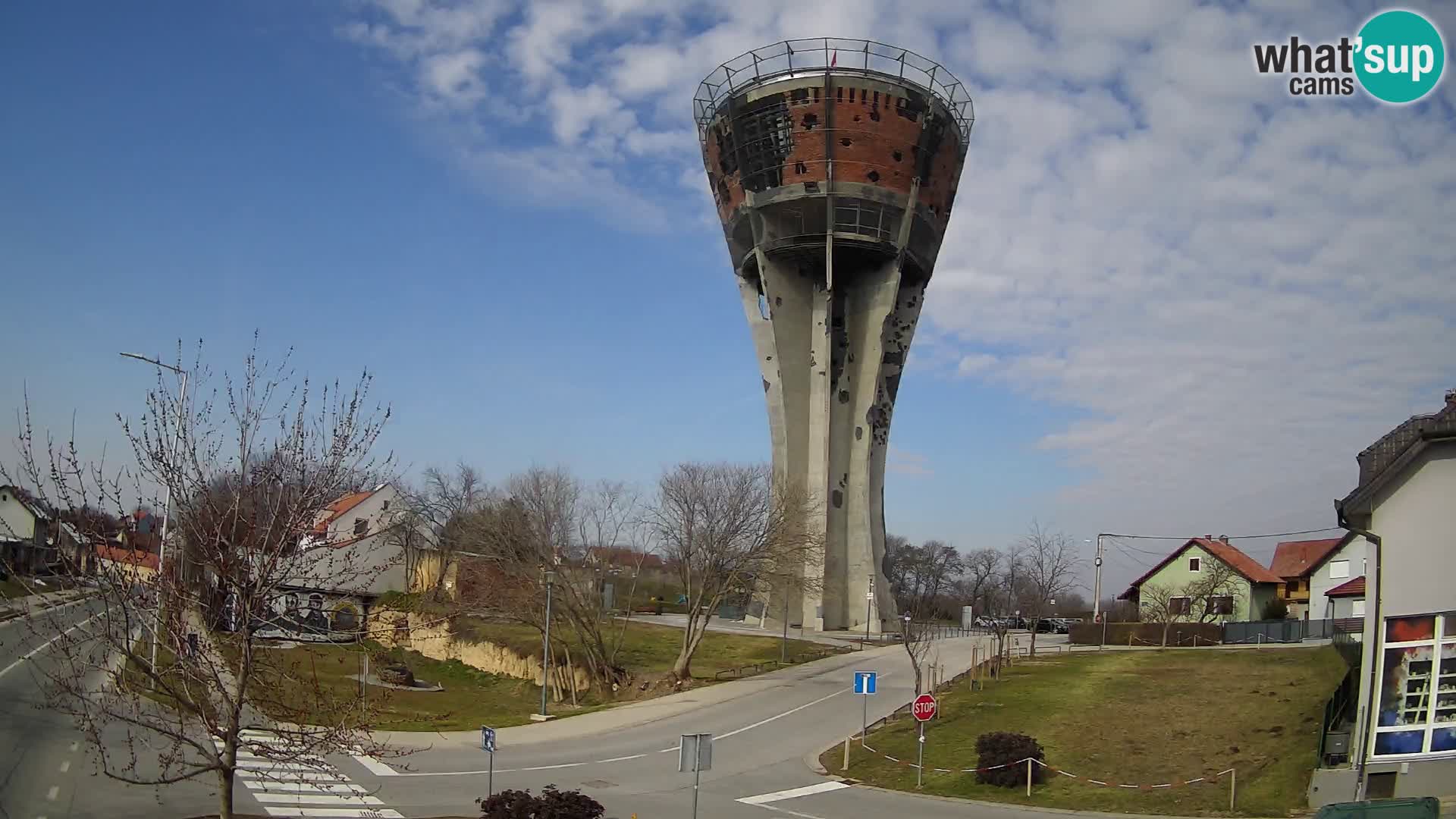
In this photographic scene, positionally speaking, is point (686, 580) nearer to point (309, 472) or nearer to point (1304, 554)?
point (309, 472)

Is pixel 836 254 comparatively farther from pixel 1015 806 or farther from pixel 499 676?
pixel 1015 806

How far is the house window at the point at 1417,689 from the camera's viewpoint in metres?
17.3

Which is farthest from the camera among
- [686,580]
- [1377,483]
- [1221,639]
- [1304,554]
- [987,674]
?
[1304,554]

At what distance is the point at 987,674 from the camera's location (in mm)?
39500

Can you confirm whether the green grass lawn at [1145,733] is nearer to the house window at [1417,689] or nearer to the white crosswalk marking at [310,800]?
the house window at [1417,689]

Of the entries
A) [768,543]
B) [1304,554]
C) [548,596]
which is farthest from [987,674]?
[1304,554]

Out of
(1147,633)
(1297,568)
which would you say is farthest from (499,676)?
(1297,568)

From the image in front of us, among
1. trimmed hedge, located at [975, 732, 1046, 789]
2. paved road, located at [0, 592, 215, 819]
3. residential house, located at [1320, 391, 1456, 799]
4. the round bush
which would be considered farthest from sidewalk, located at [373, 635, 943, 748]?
residential house, located at [1320, 391, 1456, 799]

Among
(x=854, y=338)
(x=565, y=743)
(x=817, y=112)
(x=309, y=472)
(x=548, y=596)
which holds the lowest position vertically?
(x=565, y=743)

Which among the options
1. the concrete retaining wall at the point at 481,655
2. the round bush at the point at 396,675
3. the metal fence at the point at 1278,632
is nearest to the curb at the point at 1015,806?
the concrete retaining wall at the point at 481,655

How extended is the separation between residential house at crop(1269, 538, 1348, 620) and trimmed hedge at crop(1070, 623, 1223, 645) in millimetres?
21246

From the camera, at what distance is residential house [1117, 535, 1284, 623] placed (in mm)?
70062

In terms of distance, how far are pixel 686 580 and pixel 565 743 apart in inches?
553

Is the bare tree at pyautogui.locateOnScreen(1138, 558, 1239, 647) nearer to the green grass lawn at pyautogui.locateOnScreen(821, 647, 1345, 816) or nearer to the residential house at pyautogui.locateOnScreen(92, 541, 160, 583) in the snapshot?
the green grass lawn at pyautogui.locateOnScreen(821, 647, 1345, 816)
